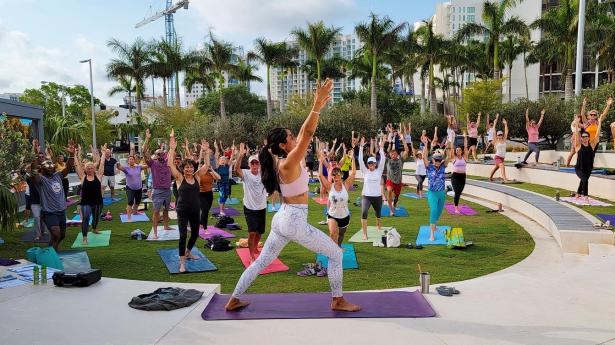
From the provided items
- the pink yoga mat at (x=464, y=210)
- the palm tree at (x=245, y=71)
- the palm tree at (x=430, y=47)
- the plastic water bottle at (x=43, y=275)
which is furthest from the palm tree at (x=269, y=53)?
the plastic water bottle at (x=43, y=275)

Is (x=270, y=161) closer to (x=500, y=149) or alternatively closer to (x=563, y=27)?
(x=500, y=149)

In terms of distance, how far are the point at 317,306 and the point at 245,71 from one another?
144 feet

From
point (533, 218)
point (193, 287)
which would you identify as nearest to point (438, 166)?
point (533, 218)

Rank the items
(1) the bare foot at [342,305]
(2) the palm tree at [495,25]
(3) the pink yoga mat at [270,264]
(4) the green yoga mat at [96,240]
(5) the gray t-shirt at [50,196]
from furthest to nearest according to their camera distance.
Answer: (2) the palm tree at [495,25]
(4) the green yoga mat at [96,240]
(5) the gray t-shirt at [50,196]
(3) the pink yoga mat at [270,264]
(1) the bare foot at [342,305]

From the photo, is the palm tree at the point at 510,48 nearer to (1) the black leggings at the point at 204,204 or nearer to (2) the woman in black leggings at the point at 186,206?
(1) the black leggings at the point at 204,204

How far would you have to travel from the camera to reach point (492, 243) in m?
9.60

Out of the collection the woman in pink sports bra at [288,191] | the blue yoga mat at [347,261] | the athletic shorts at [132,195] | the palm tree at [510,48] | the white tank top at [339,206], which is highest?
the palm tree at [510,48]

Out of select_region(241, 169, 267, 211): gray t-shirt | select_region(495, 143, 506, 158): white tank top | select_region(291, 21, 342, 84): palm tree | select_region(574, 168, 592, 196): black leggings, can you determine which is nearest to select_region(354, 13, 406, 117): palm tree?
select_region(291, 21, 342, 84): palm tree

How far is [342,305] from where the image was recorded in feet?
16.7

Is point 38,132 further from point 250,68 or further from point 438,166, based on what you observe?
point 250,68

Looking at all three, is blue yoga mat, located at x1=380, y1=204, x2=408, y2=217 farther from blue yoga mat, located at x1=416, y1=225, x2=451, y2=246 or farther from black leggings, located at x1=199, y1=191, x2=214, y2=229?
black leggings, located at x1=199, y1=191, x2=214, y2=229

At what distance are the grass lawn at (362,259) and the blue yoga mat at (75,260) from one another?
0.17 metres

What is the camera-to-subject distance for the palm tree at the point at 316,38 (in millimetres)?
39250

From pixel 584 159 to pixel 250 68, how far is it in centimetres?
3989
